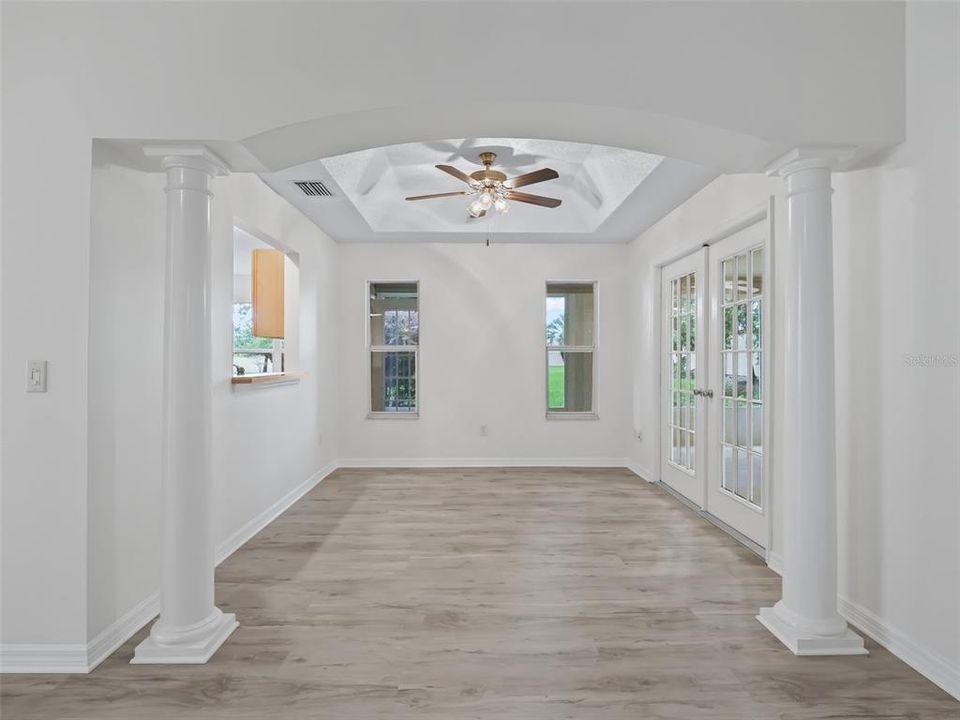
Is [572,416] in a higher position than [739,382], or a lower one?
lower

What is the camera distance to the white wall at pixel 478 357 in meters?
6.11

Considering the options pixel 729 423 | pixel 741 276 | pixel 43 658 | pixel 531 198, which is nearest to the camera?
pixel 43 658

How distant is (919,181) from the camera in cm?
221

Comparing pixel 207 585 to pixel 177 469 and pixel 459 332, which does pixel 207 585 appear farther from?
pixel 459 332

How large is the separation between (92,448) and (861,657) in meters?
3.22

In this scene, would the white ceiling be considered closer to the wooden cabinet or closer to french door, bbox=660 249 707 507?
the wooden cabinet

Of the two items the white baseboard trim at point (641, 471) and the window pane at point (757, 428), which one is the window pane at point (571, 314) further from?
the window pane at point (757, 428)

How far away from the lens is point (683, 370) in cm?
477

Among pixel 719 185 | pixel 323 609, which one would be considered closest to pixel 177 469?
pixel 323 609

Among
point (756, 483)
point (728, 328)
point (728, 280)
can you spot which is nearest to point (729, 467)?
point (756, 483)

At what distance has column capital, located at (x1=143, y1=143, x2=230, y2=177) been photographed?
90.3 inches

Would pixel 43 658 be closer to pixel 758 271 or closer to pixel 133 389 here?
pixel 133 389

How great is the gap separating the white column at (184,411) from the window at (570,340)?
174 inches

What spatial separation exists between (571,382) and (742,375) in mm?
2802
